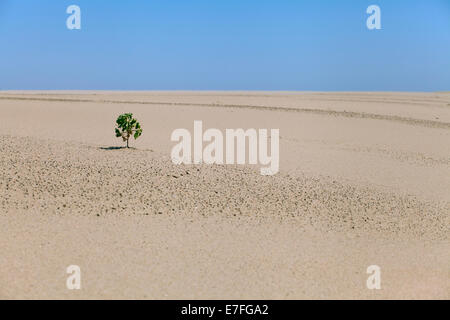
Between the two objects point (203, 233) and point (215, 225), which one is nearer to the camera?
point (203, 233)

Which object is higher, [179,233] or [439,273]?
[179,233]

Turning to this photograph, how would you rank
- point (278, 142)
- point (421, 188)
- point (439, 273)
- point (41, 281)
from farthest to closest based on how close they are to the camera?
point (278, 142)
point (421, 188)
point (439, 273)
point (41, 281)

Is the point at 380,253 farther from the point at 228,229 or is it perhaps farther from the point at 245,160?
the point at 245,160

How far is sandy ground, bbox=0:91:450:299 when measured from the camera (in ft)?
18.4

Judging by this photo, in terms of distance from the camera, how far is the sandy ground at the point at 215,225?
18.4 ft

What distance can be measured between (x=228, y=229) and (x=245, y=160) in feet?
16.2

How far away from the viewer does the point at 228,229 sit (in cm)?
736

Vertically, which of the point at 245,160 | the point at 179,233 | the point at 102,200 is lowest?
the point at 179,233

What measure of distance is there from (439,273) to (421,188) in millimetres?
4928

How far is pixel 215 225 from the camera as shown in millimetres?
7484

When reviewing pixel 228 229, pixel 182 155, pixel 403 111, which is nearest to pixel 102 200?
pixel 228 229

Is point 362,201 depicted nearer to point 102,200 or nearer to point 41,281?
point 102,200

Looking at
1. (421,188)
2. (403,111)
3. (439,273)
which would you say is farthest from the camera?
(403,111)

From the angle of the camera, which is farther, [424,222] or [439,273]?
[424,222]
